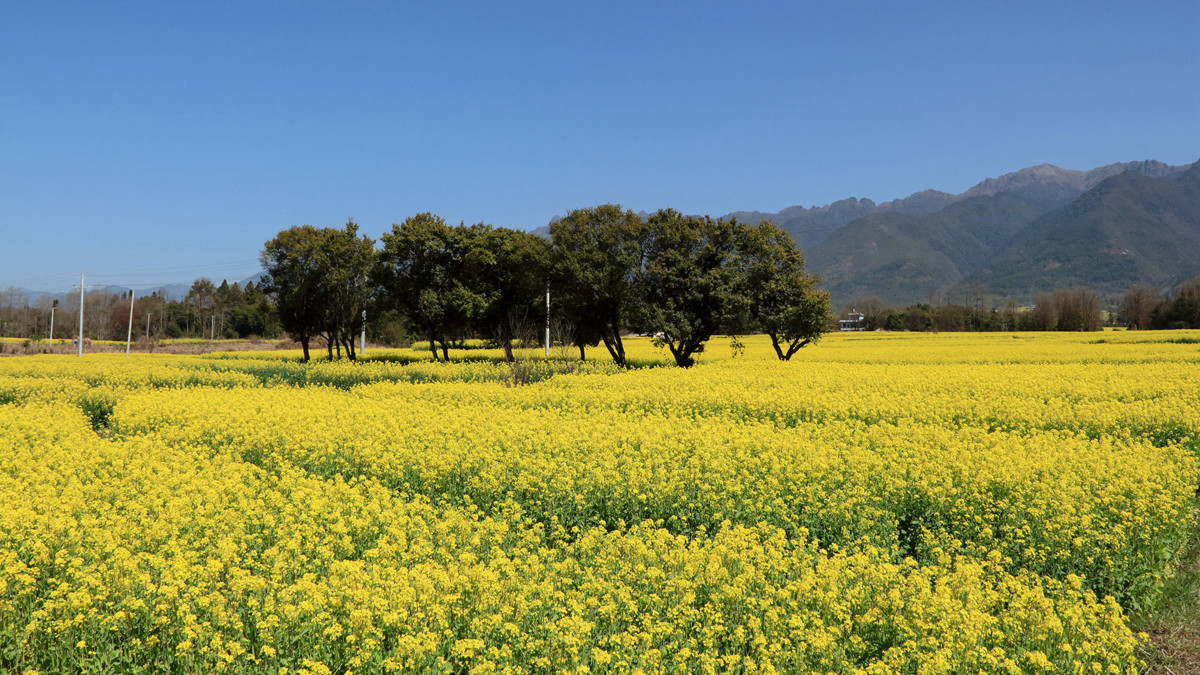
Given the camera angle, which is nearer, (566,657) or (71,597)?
(566,657)

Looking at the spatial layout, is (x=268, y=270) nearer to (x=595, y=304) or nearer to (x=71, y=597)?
(x=595, y=304)

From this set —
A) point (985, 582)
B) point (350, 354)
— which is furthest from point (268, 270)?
point (985, 582)

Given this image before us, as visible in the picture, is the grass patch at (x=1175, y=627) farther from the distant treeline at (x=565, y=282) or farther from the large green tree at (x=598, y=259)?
the large green tree at (x=598, y=259)

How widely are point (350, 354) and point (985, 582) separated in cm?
4194

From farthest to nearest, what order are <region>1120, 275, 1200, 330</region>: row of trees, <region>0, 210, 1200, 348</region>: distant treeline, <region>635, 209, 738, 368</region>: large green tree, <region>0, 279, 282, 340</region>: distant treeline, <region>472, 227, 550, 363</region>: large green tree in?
<region>0, 279, 282, 340</region>: distant treeline, <region>1120, 275, 1200, 330</region>: row of trees, <region>472, 227, 550, 363</region>: large green tree, <region>0, 210, 1200, 348</region>: distant treeline, <region>635, 209, 738, 368</region>: large green tree

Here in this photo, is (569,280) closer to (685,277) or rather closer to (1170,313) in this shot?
(685,277)

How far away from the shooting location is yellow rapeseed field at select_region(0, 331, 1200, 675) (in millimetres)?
4637

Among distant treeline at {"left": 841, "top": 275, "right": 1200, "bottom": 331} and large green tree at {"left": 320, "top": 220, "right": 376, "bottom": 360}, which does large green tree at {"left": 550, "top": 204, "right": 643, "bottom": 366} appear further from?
distant treeline at {"left": 841, "top": 275, "right": 1200, "bottom": 331}

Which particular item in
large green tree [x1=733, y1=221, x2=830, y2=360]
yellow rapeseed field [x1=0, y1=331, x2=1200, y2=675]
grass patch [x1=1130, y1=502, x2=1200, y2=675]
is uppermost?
large green tree [x1=733, y1=221, x2=830, y2=360]

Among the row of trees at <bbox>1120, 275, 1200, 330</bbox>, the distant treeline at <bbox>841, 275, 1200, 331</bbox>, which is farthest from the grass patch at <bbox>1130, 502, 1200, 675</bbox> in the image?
the distant treeline at <bbox>841, 275, 1200, 331</bbox>

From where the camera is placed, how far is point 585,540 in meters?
6.39

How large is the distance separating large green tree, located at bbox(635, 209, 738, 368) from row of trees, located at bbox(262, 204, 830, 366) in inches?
2.1

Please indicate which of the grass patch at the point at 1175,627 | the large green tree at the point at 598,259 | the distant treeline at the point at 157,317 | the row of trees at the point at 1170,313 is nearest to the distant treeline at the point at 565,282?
the large green tree at the point at 598,259

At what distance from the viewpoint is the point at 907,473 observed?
8953 millimetres
